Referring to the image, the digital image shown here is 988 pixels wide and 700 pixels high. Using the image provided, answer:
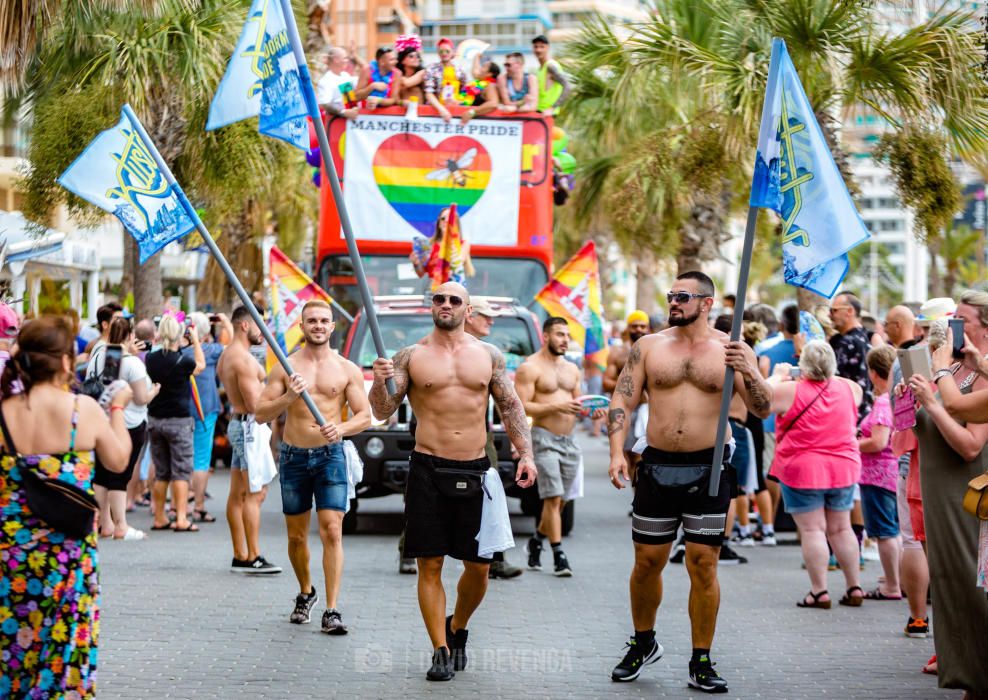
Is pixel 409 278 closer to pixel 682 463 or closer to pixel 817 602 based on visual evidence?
pixel 817 602

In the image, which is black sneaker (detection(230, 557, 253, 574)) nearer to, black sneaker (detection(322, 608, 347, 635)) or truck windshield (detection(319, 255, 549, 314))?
black sneaker (detection(322, 608, 347, 635))

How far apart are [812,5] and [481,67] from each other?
12.0ft

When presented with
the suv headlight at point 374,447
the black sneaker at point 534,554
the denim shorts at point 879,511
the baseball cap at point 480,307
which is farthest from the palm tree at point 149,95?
the denim shorts at point 879,511

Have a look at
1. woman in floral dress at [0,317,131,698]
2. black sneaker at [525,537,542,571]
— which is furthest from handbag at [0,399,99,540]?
black sneaker at [525,537,542,571]

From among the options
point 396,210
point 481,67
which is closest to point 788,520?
point 396,210

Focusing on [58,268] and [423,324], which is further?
[58,268]

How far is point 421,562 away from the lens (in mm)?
7496

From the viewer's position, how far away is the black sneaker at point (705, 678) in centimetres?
700

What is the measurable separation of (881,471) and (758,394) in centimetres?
309

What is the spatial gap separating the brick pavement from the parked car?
82cm

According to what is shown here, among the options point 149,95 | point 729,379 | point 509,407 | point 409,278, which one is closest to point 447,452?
point 509,407

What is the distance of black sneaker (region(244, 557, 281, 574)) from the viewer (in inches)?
427

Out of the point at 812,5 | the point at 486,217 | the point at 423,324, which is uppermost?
the point at 812,5

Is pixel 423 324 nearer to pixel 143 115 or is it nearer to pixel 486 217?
pixel 486 217
